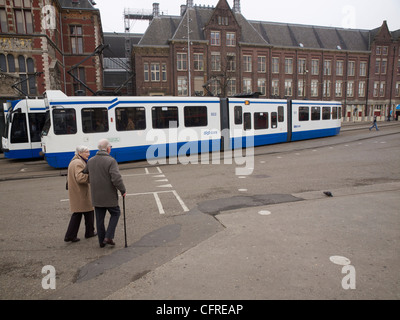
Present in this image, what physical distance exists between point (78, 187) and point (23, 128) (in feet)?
44.1

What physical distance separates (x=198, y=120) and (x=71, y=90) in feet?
79.0

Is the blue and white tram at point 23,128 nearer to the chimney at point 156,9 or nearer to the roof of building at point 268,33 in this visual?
the roof of building at point 268,33

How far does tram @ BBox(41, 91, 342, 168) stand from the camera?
1202 centimetres

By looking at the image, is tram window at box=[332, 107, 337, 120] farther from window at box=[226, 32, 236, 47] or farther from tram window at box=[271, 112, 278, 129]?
window at box=[226, 32, 236, 47]

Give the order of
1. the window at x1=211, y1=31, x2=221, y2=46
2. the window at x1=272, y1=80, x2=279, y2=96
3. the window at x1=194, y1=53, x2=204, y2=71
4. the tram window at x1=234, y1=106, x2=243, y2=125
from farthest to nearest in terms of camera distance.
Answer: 1. the window at x1=272, y1=80, x2=279, y2=96
2. the window at x1=211, y1=31, x2=221, y2=46
3. the window at x1=194, y1=53, x2=204, y2=71
4. the tram window at x1=234, y1=106, x2=243, y2=125

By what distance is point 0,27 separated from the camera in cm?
2347

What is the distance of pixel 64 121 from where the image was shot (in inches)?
471

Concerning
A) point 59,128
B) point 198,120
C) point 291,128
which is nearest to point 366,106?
point 291,128

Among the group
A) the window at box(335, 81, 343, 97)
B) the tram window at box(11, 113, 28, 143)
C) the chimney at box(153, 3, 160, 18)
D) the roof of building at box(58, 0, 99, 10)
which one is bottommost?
the tram window at box(11, 113, 28, 143)

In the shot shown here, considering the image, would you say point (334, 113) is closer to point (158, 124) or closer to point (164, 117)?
point (164, 117)

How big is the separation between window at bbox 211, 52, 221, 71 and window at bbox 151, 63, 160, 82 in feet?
26.5

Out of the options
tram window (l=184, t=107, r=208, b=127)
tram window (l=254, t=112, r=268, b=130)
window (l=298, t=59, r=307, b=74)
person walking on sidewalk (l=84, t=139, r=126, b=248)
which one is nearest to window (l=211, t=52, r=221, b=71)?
window (l=298, t=59, r=307, b=74)

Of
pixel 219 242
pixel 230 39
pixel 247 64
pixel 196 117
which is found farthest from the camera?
pixel 247 64

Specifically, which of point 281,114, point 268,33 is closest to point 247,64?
point 268,33
